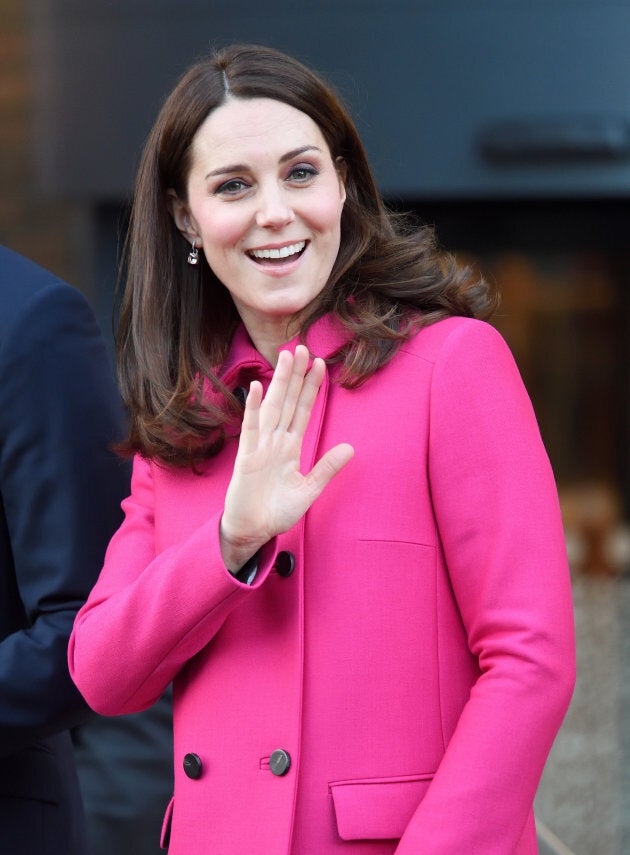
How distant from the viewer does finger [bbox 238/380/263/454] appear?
5.76ft

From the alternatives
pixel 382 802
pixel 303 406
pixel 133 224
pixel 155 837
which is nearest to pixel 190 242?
pixel 133 224

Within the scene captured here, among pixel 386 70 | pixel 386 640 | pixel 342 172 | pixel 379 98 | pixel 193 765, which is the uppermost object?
pixel 386 70

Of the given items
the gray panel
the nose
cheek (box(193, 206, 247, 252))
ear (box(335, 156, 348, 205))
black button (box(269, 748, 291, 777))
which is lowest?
black button (box(269, 748, 291, 777))

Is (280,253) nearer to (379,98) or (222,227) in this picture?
(222,227)

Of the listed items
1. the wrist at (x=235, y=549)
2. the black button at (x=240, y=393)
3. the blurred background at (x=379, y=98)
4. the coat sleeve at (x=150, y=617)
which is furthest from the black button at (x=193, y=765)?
the blurred background at (x=379, y=98)

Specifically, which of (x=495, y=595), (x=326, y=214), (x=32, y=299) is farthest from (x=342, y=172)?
(x=495, y=595)

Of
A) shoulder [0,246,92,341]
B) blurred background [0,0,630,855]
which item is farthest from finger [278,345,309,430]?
blurred background [0,0,630,855]

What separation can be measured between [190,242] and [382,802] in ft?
2.96

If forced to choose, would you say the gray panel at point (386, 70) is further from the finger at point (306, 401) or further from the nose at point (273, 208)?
the finger at point (306, 401)

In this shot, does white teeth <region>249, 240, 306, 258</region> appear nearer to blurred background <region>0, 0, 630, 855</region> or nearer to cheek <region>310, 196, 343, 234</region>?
cheek <region>310, 196, 343, 234</region>

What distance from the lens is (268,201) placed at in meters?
1.92

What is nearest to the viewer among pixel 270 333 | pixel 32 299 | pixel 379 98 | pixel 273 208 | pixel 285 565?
pixel 285 565

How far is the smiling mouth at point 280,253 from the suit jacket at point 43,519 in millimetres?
373

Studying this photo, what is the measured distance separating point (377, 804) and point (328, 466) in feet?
1.38
